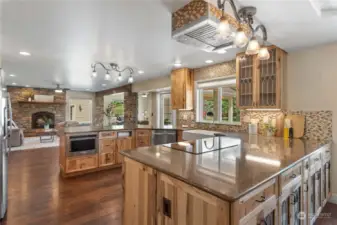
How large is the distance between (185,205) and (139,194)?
0.54 m

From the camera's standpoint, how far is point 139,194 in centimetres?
155

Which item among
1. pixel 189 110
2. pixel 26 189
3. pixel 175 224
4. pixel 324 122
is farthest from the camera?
pixel 189 110

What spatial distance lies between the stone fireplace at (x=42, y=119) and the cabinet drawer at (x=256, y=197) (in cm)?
1067

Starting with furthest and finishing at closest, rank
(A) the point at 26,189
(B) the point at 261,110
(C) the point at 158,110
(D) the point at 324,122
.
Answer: (C) the point at 158,110
(B) the point at 261,110
(A) the point at 26,189
(D) the point at 324,122

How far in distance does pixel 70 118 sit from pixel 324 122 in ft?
35.4

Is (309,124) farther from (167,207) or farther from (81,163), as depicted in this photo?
(81,163)

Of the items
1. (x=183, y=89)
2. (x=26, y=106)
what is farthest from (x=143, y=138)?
(x=26, y=106)

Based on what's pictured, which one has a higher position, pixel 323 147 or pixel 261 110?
pixel 261 110

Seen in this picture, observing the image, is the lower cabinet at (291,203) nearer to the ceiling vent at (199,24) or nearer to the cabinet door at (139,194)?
the cabinet door at (139,194)

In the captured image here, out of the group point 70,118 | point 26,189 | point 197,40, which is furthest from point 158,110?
point 70,118

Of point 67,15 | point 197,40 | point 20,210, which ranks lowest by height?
point 20,210

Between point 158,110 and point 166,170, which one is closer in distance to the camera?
point 166,170

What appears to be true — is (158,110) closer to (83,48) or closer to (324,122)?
(83,48)

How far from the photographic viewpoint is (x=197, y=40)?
Answer: 199 cm
